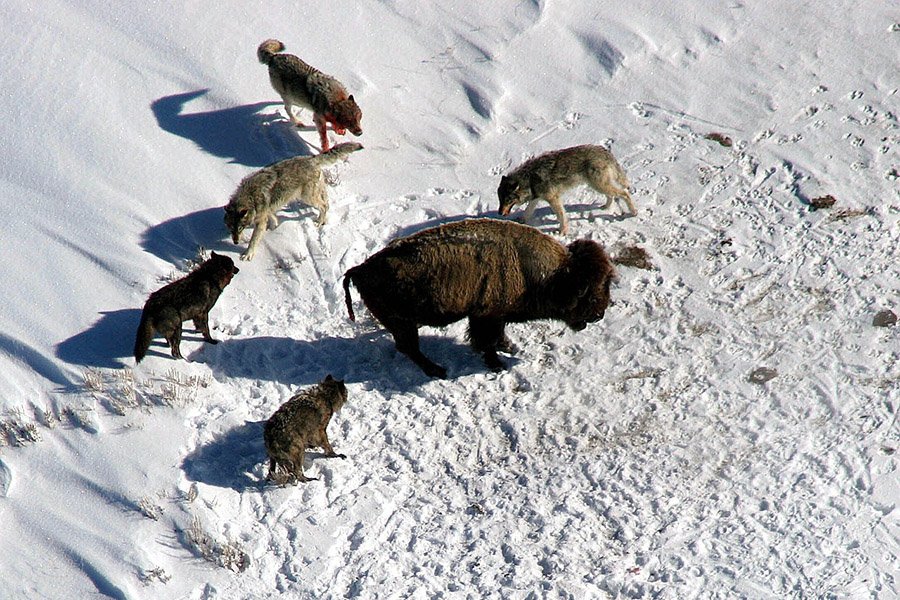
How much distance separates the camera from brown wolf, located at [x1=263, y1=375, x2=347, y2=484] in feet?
30.4

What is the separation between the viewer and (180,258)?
38.6 feet

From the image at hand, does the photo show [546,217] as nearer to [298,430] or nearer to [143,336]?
[298,430]

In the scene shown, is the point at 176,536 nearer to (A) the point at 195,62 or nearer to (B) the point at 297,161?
(B) the point at 297,161

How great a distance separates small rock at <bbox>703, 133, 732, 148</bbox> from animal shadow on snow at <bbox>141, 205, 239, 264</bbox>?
23.7 ft

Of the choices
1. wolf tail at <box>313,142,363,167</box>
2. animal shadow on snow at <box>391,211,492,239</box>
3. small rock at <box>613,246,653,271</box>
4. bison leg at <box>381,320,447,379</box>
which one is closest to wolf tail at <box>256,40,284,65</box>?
wolf tail at <box>313,142,363,167</box>

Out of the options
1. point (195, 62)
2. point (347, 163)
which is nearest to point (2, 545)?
point (347, 163)

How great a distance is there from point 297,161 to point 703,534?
6.98 metres

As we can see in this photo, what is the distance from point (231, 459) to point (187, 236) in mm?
3630


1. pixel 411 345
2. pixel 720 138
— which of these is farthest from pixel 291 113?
pixel 720 138

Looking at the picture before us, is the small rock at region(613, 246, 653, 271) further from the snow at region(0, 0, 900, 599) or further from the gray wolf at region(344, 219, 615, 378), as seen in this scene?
the gray wolf at region(344, 219, 615, 378)

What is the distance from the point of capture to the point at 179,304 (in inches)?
405

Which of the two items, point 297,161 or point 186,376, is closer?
point 186,376

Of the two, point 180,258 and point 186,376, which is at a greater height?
point 180,258

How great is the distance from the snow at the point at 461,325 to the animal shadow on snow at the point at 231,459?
1.3 inches
